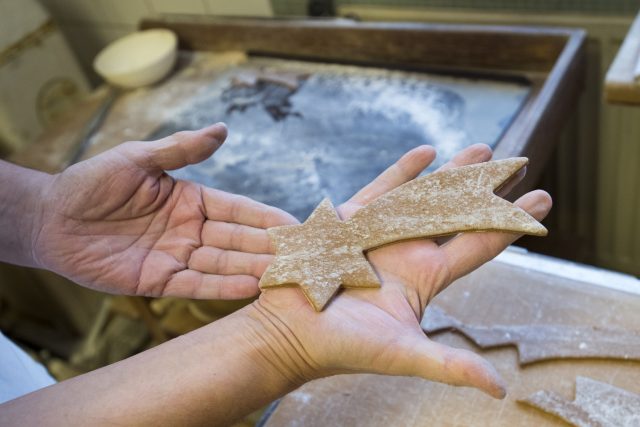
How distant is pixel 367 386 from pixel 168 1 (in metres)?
2.20

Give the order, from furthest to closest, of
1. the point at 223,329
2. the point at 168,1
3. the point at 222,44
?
the point at 168,1 → the point at 222,44 → the point at 223,329

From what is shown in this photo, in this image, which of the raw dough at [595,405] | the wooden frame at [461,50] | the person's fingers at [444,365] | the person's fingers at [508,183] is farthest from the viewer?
the wooden frame at [461,50]

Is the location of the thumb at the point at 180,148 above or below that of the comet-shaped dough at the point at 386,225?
above

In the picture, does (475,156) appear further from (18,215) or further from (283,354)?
(18,215)

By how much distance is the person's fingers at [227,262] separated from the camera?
1087mm

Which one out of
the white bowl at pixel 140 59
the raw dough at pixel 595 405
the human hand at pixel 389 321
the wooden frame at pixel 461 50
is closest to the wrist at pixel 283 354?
the human hand at pixel 389 321

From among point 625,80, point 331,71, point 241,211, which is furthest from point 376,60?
point 241,211

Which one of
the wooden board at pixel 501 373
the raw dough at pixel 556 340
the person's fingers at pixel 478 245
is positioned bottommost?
the wooden board at pixel 501 373

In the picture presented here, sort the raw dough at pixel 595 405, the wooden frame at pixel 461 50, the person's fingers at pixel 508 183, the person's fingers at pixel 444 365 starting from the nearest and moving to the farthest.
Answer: the person's fingers at pixel 444 365
the raw dough at pixel 595 405
the person's fingers at pixel 508 183
the wooden frame at pixel 461 50

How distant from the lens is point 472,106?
1729mm

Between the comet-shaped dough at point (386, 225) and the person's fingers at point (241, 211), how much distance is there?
70 mm

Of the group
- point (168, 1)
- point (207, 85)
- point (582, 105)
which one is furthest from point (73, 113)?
point (582, 105)

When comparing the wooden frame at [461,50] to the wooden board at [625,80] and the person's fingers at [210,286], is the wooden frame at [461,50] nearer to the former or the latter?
the wooden board at [625,80]

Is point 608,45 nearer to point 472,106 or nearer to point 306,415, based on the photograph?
point 472,106
